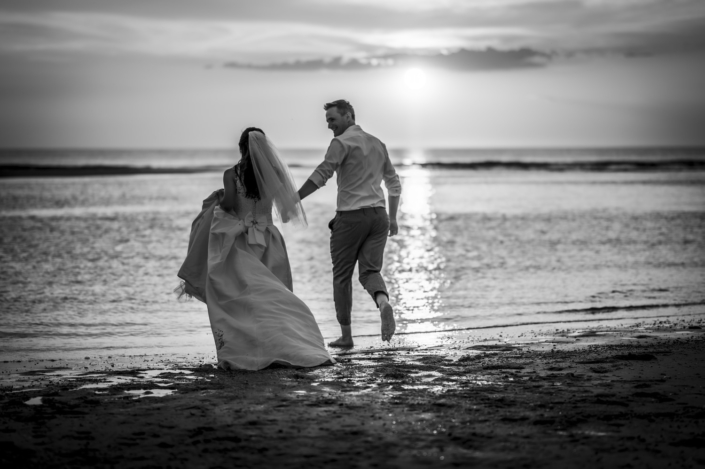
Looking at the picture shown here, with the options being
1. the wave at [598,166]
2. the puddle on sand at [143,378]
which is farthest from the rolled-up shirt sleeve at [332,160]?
the wave at [598,166]

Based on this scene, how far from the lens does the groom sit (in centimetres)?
677

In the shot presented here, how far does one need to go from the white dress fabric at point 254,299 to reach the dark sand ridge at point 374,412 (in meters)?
0.24

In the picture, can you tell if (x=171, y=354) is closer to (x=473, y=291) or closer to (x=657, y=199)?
(x=473, y=291)

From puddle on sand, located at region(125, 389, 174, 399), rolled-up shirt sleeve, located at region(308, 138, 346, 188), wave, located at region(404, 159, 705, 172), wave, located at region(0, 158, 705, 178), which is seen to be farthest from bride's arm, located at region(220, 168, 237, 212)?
wave, located at region(404, 159, 705, 172)

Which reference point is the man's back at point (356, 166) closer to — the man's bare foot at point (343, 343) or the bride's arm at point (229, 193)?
the bride's arm at point (229, 193)

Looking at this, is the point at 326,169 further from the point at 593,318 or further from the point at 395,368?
the point at 593,318

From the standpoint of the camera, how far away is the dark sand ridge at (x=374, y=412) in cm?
359

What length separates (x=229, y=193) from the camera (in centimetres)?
641

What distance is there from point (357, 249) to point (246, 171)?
1.25 meters

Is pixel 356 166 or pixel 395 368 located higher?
pixel 356 166

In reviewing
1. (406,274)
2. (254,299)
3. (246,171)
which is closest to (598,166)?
(406,274)

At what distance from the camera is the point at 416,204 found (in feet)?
98.2

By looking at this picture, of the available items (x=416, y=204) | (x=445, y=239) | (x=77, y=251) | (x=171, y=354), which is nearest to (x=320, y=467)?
(x=171, y=354)

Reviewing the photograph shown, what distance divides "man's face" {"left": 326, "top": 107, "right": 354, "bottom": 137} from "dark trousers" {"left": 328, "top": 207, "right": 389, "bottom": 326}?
2.53 ft
